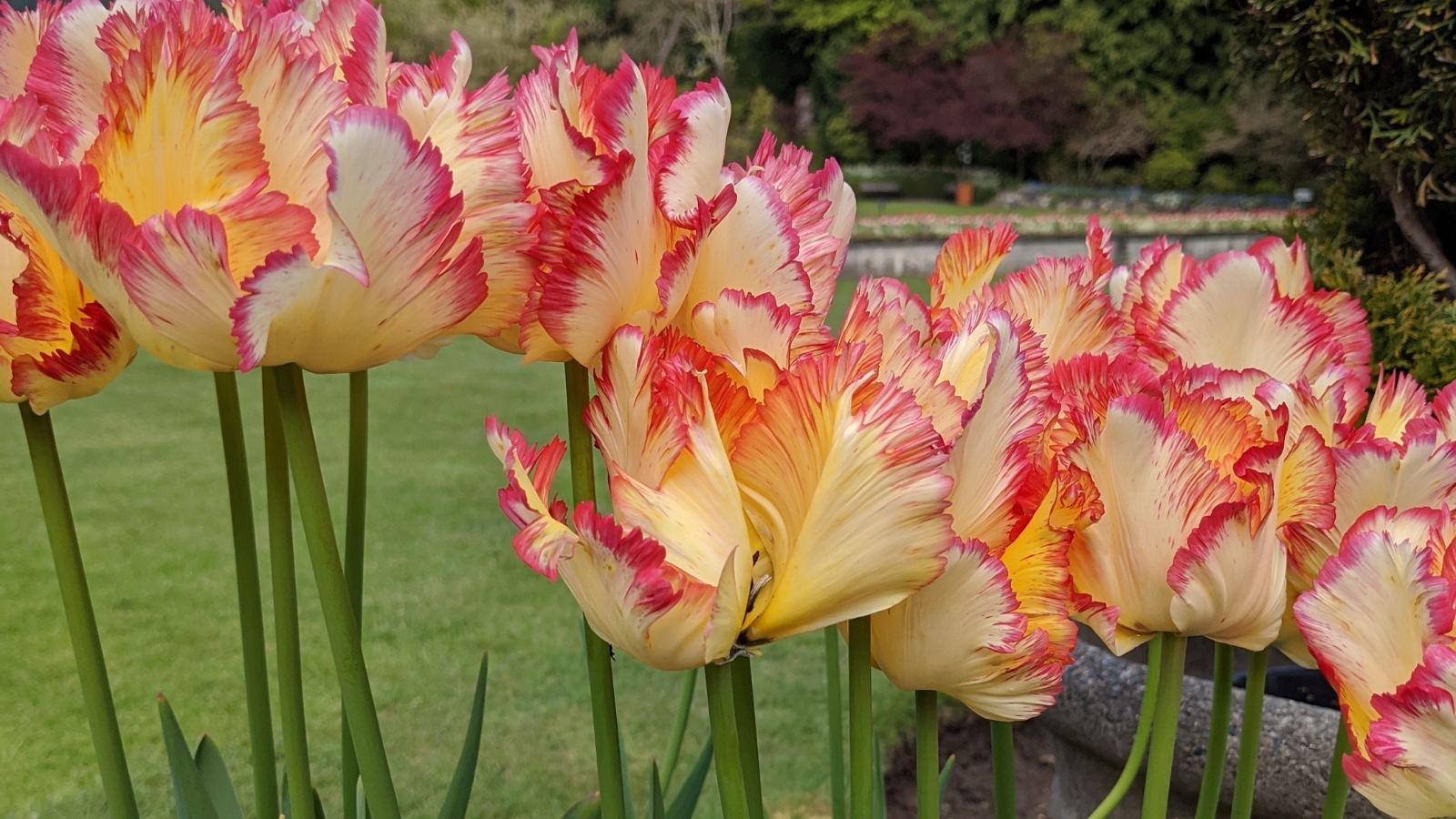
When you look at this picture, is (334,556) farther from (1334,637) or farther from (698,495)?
(1334,637)

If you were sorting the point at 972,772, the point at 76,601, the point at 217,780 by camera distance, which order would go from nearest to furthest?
the point at 76,601, the point at 217,780, the point at 972,772

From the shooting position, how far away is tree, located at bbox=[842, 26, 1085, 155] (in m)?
18.8

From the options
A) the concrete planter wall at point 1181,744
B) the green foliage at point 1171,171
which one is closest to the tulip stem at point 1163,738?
the concrete planter wall at point 1181,744

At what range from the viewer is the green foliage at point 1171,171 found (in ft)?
63.1

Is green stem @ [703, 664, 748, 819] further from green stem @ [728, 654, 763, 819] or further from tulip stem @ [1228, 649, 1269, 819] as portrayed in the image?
tulip stem @ [1228, 649, 1269, 819]

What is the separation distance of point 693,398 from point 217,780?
46cm

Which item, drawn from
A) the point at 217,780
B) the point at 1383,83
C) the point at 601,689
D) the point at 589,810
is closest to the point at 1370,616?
the point at 601,689

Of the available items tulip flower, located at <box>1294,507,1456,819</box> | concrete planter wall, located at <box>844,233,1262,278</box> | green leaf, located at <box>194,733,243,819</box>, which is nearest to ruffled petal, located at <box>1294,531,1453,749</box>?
tulip flower, located at <box>1294,507,1456,819</box>

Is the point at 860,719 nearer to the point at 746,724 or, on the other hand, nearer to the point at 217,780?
the point at 746,724

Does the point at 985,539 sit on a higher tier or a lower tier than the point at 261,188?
lower

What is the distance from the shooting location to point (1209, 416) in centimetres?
36

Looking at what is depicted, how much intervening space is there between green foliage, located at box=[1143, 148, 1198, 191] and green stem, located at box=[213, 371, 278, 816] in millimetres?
20626

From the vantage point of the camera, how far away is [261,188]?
336 mm

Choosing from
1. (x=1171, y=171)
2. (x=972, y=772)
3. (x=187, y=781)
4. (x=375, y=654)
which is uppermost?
(x=187, y=781)
